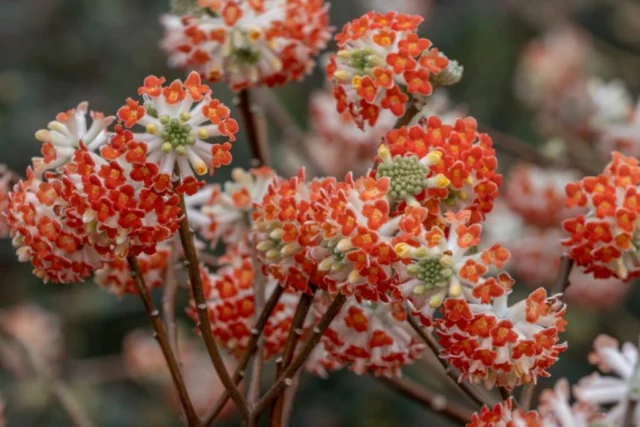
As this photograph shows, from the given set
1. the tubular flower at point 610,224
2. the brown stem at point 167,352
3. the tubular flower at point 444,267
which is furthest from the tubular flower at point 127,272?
the tubular flower at point 610,224

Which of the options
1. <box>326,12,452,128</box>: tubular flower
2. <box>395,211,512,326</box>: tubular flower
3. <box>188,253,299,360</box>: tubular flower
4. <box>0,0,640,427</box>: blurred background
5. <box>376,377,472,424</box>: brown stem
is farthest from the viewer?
<box>0,0,640,427</box>: blurred background

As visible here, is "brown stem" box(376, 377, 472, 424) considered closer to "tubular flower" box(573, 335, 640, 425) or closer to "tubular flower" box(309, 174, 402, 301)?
"tubular flower" box(573, 335, 640, 425)

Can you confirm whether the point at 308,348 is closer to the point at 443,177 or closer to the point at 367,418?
the point at 443,177

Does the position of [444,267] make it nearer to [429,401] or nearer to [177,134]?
[177,134]

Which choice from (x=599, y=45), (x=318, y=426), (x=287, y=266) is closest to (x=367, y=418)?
(x=318, y=426)

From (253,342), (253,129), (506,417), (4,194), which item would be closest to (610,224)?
(506,417)

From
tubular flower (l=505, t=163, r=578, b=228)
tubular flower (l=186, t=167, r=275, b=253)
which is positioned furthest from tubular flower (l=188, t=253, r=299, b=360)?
tubular flower (l=505, t=163, r=578, b=228)
